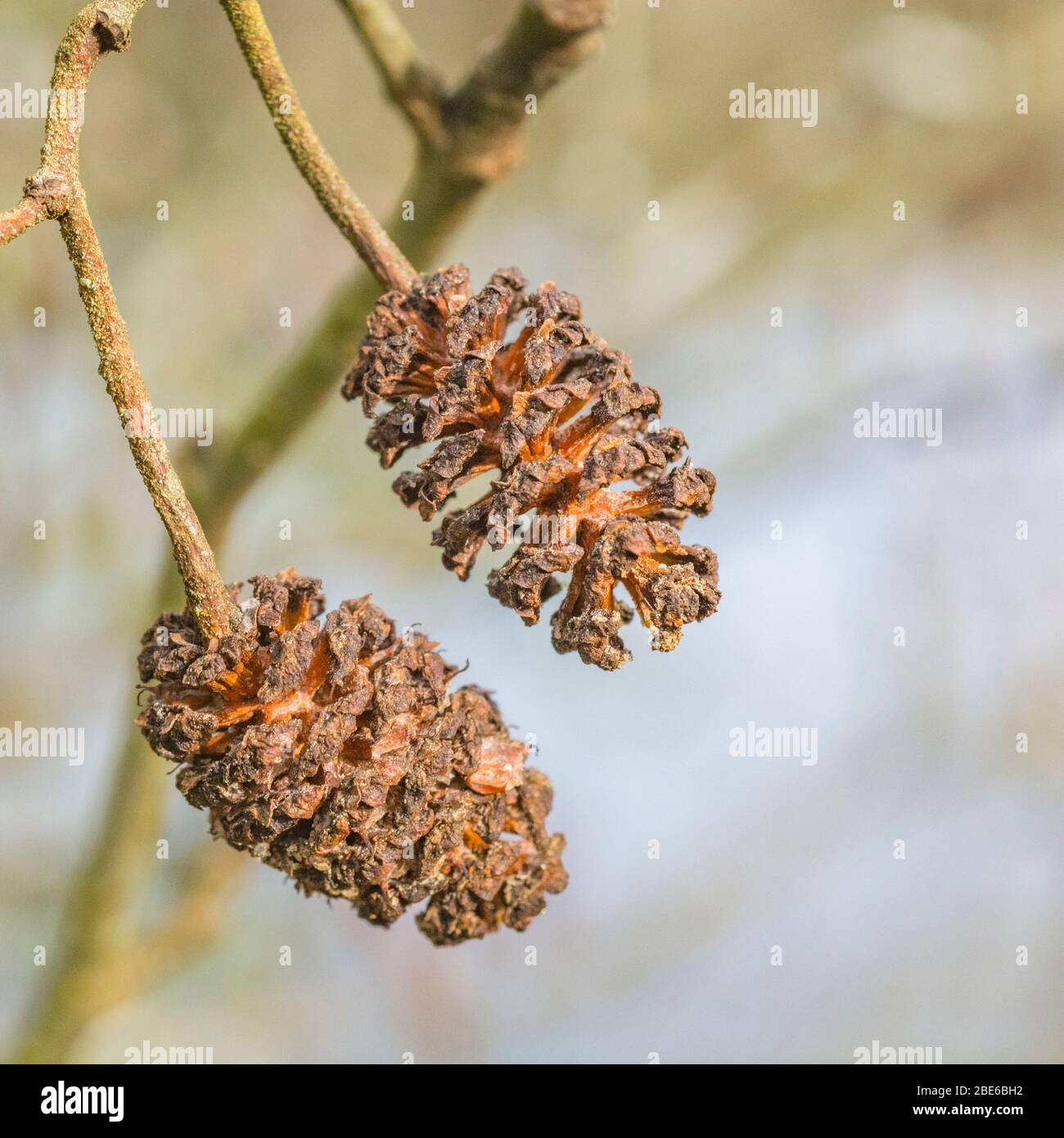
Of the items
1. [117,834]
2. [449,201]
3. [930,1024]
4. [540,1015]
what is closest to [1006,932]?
[930,1024]

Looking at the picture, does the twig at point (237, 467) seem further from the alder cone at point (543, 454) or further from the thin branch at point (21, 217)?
the thin branch at point (21, 217)

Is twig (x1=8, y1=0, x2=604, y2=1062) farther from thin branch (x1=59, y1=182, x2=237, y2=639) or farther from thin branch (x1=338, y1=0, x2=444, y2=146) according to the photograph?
thin branch (x1=59, y1=182, x2=237, y2=639)

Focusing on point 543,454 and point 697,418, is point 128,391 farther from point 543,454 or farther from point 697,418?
point 697,418

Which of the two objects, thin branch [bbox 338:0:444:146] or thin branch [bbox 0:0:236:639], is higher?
thin branch [bbox 338:0:444:146]

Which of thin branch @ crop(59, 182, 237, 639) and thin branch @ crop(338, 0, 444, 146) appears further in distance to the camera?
thin branch @ crop(338, 0, 444, 146)

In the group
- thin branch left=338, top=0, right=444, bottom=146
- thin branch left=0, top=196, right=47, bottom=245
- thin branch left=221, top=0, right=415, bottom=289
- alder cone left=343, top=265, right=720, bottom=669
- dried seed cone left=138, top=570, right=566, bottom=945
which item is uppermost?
thin branch left=338, top=0, right=444, bottom=146

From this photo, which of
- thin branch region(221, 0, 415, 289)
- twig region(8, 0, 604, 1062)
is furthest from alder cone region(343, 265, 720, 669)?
twig region(8, 0, 604, 1062)

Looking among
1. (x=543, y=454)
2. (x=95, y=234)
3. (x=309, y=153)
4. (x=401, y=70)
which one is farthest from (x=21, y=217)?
(x=401, y=70)

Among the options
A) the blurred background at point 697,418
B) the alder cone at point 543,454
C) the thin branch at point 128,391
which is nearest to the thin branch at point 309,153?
the alder cone at point 543,454
